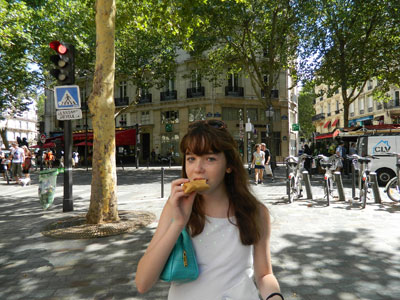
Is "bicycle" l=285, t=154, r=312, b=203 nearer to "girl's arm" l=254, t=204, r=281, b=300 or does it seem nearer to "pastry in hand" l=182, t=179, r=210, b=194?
"girl's arm" l=254, t=204, r=281, b=300

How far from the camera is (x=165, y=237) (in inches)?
45.9

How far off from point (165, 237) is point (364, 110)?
4653 cm

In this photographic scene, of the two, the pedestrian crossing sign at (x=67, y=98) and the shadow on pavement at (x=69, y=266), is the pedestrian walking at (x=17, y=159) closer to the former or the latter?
the pedestrian crossing sign at (x=67, y=98)

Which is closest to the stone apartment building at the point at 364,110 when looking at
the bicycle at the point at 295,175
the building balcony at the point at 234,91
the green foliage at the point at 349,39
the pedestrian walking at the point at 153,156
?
the green foliage at the point at 349,39

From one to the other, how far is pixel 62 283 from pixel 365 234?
468 centimetres

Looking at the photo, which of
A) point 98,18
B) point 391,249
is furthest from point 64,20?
point 391,249

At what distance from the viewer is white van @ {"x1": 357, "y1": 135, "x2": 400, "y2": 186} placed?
11578 mm

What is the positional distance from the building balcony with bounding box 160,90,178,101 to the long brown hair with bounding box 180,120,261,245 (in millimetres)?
29668

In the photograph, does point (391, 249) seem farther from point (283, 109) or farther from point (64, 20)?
point (283, 109)

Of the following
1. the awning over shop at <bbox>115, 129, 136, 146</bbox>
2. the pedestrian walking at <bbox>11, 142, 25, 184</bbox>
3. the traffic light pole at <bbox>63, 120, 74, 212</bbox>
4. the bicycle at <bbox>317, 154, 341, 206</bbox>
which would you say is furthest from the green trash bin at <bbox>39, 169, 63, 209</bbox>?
the awning over shop at <bbox>115, 129, 136, 146</bbox>

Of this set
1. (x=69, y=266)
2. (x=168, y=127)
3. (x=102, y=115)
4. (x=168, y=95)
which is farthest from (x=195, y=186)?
(x=168, y=95)

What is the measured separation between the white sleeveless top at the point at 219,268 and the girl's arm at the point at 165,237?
0.17 m

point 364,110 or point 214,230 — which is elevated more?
point 364,110

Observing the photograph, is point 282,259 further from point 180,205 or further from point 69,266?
point 180,205
